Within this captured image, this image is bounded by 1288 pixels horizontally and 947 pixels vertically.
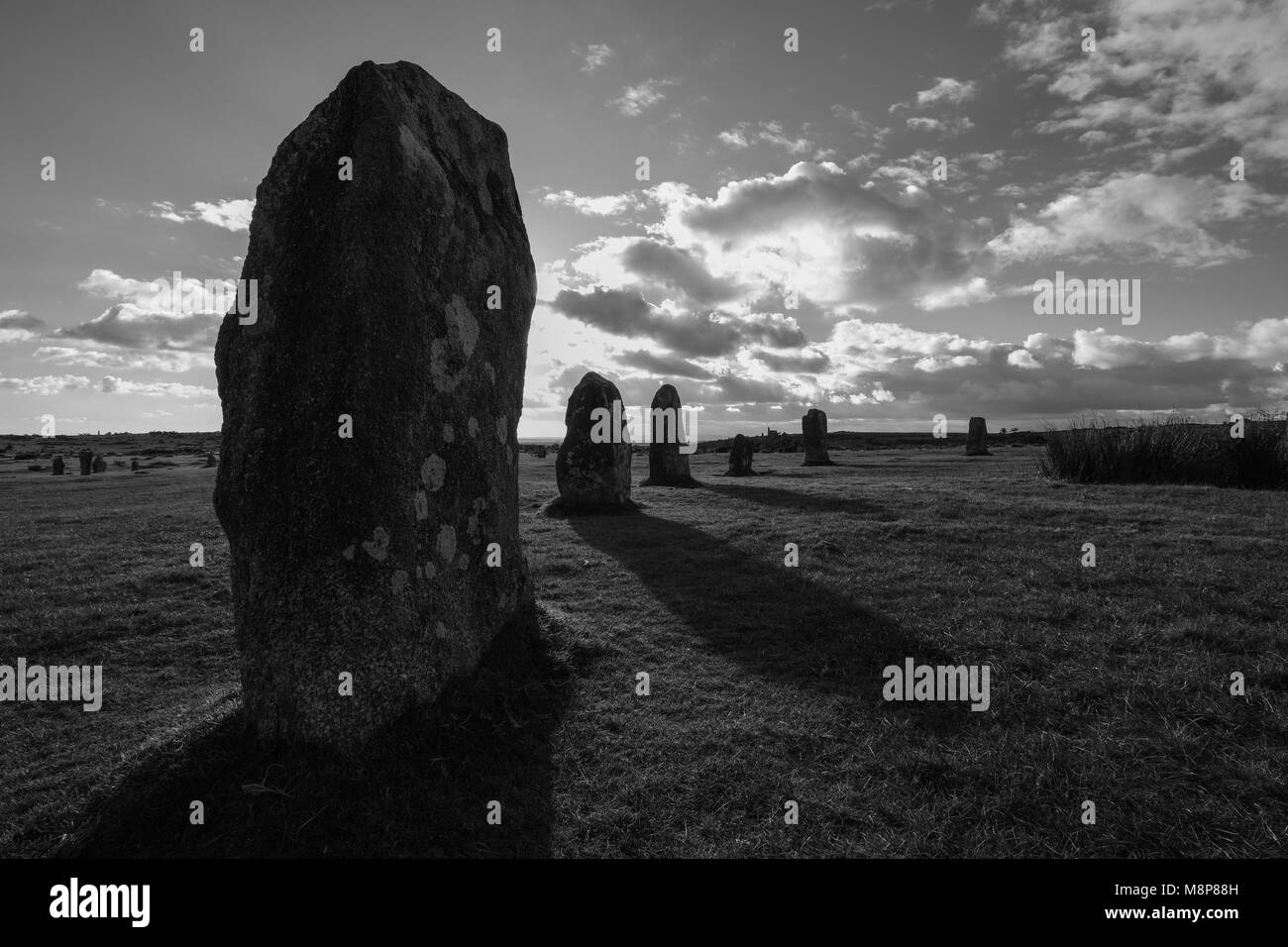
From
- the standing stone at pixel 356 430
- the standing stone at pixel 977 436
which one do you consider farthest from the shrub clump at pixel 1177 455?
the standing stone at pixel 356 430

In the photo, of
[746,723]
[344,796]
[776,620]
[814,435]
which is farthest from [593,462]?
[814,435]

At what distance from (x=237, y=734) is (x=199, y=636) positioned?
155 inches

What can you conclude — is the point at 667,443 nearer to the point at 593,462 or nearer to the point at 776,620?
the point at 593,462

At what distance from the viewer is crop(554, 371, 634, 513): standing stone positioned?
651 inches

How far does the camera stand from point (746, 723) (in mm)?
5418

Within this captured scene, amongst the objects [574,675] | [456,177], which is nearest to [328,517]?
[574,675]

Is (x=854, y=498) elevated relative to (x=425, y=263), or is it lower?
lower

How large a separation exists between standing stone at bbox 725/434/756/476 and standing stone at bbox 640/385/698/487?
4.04 meters

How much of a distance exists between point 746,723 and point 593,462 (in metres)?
11.5

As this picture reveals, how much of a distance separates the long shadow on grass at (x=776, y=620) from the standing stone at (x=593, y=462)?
450 centimetres

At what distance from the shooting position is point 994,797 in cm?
427
